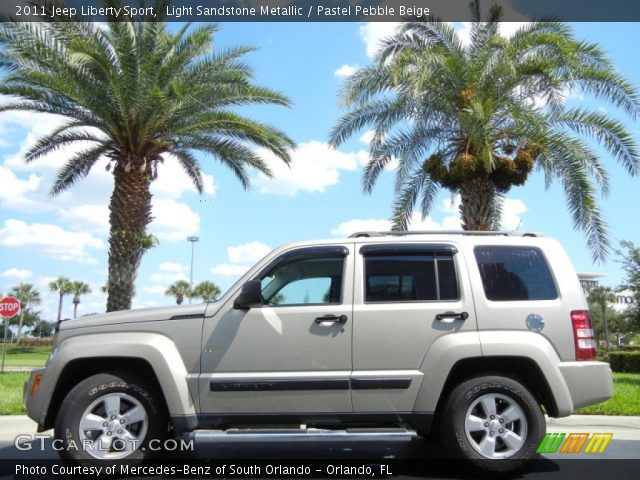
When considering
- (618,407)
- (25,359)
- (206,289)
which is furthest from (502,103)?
(206,289)

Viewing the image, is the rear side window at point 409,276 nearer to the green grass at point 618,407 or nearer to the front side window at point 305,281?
the front side window at point 305,281

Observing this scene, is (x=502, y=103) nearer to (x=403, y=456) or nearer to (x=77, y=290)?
(x=403, y=456)

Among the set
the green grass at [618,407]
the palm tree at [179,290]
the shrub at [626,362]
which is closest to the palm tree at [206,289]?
the palm tree at [179,290]

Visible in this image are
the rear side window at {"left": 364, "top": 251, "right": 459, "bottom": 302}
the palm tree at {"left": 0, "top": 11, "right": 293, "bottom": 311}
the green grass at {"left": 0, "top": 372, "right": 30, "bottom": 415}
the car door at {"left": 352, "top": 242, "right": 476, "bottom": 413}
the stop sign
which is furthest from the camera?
the stop sign

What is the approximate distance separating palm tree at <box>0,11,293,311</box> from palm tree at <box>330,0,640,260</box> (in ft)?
10.9

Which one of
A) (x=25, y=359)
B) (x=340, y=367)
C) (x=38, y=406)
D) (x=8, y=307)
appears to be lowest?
(x=25, y=359)

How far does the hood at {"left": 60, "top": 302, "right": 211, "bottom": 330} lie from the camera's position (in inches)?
209

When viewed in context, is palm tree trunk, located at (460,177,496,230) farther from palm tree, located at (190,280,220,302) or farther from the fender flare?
palm tree, located at (190,280,220,302)

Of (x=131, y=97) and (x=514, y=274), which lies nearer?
(x=514, y=274)

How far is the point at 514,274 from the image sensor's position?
553cm

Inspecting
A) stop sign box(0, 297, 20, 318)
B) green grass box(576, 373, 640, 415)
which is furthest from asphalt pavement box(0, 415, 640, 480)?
stop sign box(0, 297, 20, 318)

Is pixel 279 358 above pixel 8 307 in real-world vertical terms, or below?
below

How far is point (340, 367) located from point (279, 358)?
1.76 feet

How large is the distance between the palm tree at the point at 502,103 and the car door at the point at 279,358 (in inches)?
342
